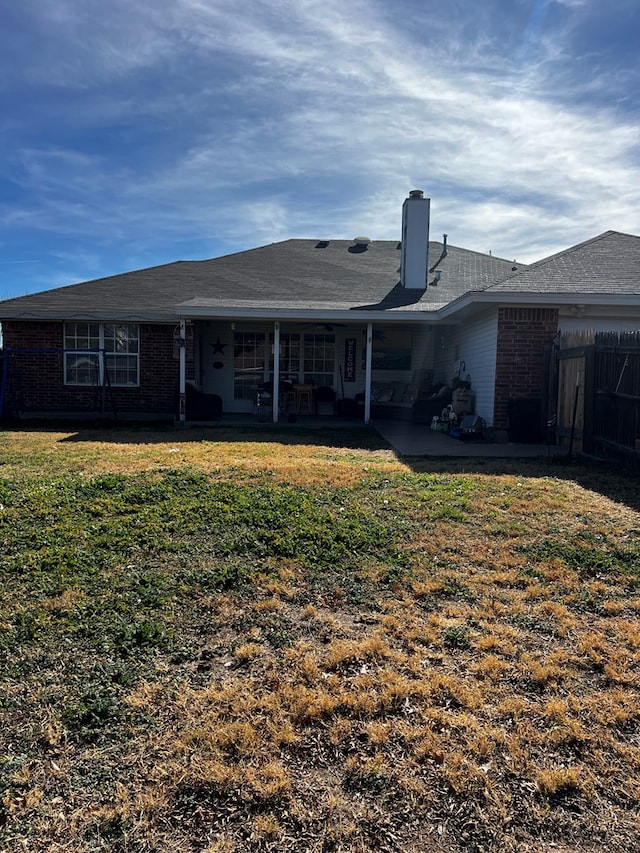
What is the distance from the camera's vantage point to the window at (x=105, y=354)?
13.8m

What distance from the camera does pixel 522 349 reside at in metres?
10.1

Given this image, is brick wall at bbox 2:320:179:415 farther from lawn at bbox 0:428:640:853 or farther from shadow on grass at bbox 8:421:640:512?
lawn at bbox 0:428:640:853

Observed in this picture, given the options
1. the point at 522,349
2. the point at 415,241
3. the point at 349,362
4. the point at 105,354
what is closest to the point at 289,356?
the point at 349,362

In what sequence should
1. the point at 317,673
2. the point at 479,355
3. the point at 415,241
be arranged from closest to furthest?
the point at 317,673 → the point at 479,355 → the point at 415,241

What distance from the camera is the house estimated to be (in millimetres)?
10133

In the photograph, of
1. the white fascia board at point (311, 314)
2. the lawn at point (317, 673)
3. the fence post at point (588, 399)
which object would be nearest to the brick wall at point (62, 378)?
the white fascia board at point (311, 314)

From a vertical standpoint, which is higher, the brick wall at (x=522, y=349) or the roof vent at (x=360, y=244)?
the roof vent at (x=360, y=244)

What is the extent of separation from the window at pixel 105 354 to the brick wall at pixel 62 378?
0.16 meters

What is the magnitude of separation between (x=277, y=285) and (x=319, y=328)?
1.52 m

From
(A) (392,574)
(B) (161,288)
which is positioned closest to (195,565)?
(A) (392,574)

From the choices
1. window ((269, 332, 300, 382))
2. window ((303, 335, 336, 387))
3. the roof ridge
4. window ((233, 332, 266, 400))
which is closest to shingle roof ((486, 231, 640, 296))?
the roof ridge

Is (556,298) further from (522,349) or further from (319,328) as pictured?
(319,328)

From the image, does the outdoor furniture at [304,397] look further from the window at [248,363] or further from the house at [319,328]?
the window at [248,363]

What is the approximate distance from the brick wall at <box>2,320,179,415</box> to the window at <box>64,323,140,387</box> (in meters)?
0.16
